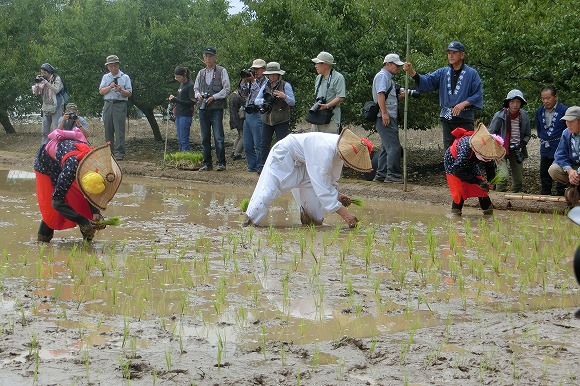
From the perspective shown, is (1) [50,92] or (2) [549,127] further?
(1) [50,92]

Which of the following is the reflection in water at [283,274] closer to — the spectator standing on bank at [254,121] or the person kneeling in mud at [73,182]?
the person kneeling in mud at [73,182]

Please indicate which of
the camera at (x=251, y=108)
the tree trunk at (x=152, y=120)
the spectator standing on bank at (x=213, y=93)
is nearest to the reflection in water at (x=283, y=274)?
the camera at (x=251, y=108)

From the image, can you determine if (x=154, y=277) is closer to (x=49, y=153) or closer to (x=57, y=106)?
(x=49, y=153)

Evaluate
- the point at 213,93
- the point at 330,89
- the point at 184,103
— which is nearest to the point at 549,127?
the point at 330,89

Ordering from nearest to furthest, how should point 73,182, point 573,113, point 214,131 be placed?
point 73,182, point 573,113, point 214,131

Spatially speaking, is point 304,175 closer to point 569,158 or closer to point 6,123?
point 569,158

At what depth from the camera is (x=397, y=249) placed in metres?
8.27

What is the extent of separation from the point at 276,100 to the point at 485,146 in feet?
12.6

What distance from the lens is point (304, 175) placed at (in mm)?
9695

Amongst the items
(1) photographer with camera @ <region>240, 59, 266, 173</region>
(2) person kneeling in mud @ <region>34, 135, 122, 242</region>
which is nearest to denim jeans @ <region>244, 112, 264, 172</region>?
(1) photographer with camera @ <region>240, 59, 266, 173</region>

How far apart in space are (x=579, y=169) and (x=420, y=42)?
5.75 meters

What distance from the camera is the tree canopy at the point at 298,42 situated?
1272 centimetres

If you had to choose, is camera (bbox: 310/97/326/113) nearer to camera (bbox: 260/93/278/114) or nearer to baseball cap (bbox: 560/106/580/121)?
camera (bbox: 260/93/278/114)

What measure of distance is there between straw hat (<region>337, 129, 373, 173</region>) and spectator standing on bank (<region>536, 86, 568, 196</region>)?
144 inches
